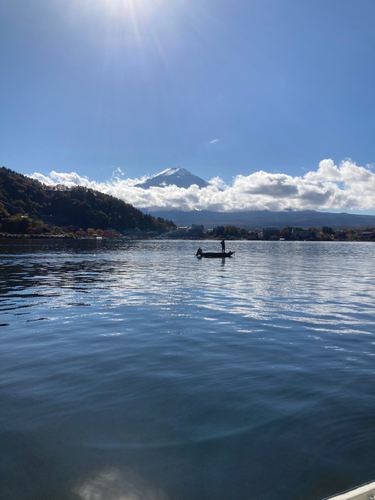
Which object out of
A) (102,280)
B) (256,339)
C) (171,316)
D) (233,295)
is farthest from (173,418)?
Answer: (102,280)

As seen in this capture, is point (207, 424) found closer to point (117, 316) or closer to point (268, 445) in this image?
point (268, 445)

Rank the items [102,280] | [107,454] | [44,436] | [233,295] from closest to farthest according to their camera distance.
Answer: [107,454]
[44,436]
[233,295]
[102,280]

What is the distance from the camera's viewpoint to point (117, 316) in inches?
651

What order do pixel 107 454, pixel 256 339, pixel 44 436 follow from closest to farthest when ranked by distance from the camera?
pixel 107 454 → pixel 44 436 → pixel 256 339

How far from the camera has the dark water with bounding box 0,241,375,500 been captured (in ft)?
17.0

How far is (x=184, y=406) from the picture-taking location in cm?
740

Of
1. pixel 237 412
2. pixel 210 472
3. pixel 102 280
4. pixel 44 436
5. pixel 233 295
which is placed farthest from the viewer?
pixel 102 280

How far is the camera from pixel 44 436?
6.23 meters

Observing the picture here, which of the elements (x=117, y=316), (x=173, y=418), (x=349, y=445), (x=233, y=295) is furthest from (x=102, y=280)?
(x=349, y=445)

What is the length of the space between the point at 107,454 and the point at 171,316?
11.0 metres

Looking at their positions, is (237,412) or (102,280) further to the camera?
(102,280)

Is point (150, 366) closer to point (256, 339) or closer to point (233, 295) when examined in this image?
point (256, 339)

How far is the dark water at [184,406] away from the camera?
519 centimetres

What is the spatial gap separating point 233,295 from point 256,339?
10.4 metres
